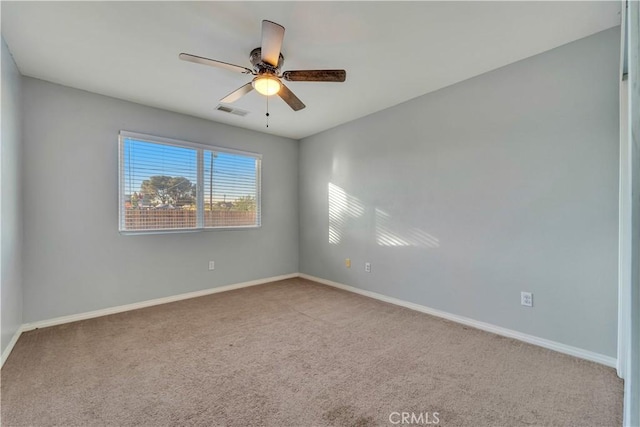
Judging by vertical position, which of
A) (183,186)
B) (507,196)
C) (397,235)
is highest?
(183,186)

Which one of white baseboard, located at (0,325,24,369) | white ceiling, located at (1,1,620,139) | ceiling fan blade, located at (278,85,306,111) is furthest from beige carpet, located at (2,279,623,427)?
white ceiling, located at (1,1,620,139)

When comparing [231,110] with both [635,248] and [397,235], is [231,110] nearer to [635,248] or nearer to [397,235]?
[397,235]

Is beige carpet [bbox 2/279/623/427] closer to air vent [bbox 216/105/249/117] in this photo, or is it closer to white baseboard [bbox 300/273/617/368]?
white baseboard [bbox 300/273/617/368]

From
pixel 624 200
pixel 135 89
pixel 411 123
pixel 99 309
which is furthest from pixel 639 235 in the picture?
pixel 99 309

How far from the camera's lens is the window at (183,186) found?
135 inches

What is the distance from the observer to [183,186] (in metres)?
3.85

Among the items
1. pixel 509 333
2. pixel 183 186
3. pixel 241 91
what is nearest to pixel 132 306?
pixel 183 186

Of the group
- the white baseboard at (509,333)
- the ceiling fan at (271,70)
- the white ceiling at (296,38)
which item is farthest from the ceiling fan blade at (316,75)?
the white baseboard at (509,333)

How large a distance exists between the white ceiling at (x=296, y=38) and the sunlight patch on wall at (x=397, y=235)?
5.16ft

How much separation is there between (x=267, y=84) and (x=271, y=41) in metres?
0.41

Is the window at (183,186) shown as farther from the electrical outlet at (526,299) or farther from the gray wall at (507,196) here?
the electrical outlet at (526,299)

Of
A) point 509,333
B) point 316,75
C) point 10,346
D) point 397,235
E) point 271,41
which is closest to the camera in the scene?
point 271,41

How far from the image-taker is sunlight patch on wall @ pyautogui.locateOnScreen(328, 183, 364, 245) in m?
4.14

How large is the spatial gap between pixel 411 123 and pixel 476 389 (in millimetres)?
2738
